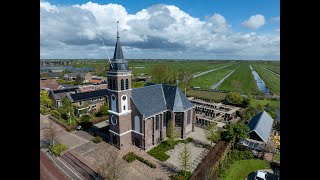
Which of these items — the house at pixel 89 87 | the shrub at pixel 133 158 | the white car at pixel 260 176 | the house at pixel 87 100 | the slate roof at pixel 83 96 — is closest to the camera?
the white car at pixel 260 176

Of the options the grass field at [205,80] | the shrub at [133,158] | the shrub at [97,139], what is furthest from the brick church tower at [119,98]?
the grass field at [205,80]

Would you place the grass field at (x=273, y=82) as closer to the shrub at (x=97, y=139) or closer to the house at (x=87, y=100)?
the shrub at (x=97, y=139)

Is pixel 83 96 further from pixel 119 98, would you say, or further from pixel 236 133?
pixel 236 133

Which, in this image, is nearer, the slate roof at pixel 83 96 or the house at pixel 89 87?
the slate roof at pixel 83 96

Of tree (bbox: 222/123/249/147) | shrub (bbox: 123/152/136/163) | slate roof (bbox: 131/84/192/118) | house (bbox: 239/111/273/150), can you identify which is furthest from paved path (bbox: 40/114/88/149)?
house (bbox: 239/111/273/150)
